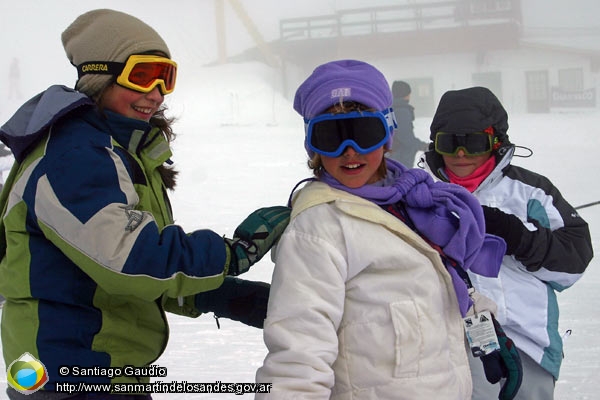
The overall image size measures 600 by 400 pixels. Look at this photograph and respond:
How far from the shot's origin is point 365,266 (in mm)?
1515

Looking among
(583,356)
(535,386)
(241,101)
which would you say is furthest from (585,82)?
(535,386)

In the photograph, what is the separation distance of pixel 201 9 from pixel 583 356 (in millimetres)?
37836

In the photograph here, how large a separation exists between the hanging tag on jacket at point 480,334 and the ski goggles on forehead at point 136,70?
1.09 metres

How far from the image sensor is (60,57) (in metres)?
32.7

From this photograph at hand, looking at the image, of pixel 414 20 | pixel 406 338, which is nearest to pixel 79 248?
pixel 406 338

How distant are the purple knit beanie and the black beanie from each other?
2.36ft

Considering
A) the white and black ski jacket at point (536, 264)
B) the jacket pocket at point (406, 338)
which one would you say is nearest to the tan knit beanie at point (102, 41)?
the jacket pocket at point (406, 338)

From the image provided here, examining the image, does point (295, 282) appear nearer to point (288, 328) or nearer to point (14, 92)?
point (288, 328)

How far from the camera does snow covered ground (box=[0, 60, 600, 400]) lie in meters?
3.95

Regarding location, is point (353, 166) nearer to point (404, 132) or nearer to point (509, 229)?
point (509, 229)

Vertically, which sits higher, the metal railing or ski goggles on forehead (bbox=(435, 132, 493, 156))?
the metal railing

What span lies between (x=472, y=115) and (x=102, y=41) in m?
1.31

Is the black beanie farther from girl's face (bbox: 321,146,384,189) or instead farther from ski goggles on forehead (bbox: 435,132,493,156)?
girl's face (bbox: 321,146,384,189)

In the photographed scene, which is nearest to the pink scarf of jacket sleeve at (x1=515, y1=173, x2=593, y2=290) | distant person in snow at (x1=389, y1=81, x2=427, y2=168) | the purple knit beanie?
jacket sleeve at (x1=515, y1=173, x2=593, y2=290)
